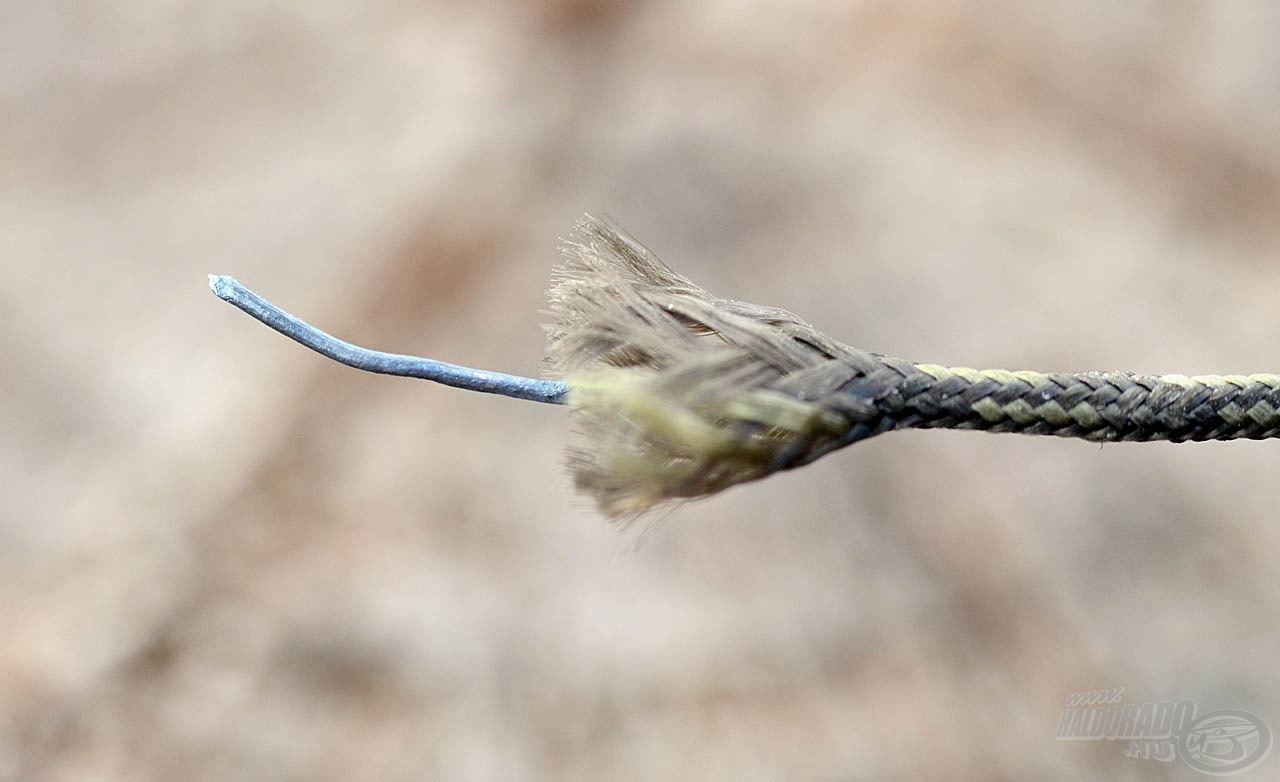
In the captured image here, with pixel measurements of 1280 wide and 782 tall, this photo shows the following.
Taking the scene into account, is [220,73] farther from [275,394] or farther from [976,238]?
[976,238]

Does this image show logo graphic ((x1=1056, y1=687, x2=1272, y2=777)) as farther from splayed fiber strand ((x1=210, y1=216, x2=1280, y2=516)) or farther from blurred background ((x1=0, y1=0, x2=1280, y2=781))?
splayed fiber strand ((x1=210, y1=216, x2=1280, y2=516))

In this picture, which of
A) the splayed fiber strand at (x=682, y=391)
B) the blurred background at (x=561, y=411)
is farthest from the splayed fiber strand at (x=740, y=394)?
the blurred background at (x=561, y=411)

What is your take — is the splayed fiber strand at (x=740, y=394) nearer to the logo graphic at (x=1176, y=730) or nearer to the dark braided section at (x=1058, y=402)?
the dark braided section at (x=1058, y=402)

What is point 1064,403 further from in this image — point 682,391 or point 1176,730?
point 1176,730

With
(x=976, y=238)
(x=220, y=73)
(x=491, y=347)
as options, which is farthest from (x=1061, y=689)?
(x=220, y=73)

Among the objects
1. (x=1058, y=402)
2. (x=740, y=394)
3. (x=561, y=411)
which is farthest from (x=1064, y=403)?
(x=561, y=411)
